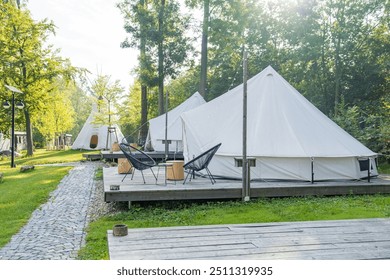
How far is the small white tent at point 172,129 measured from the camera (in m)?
16.5

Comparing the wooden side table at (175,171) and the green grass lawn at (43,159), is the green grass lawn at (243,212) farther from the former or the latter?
the green grass lawn at (43,159)

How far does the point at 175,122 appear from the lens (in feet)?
55.5

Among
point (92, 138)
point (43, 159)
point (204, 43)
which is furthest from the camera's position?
point (92, 138)

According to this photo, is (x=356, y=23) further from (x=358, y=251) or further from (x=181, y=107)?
(x=358, y=251)

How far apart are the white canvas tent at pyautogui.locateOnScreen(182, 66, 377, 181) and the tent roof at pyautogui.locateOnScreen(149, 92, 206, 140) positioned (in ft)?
21.2

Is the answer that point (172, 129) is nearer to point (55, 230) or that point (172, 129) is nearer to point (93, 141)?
point (93, 141)

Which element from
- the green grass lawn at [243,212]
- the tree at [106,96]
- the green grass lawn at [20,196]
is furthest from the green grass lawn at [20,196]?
the tree at [106,96]

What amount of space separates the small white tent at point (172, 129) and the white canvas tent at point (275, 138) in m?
6.42

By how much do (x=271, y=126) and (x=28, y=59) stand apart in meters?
16.0

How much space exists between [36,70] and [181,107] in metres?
8.90

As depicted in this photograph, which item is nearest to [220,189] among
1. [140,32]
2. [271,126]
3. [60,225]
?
[271,126]

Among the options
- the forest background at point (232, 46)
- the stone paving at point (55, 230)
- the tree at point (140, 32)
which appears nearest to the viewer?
the stone paving at point (55, 230)

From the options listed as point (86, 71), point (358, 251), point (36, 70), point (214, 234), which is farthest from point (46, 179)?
point (86, 71)
